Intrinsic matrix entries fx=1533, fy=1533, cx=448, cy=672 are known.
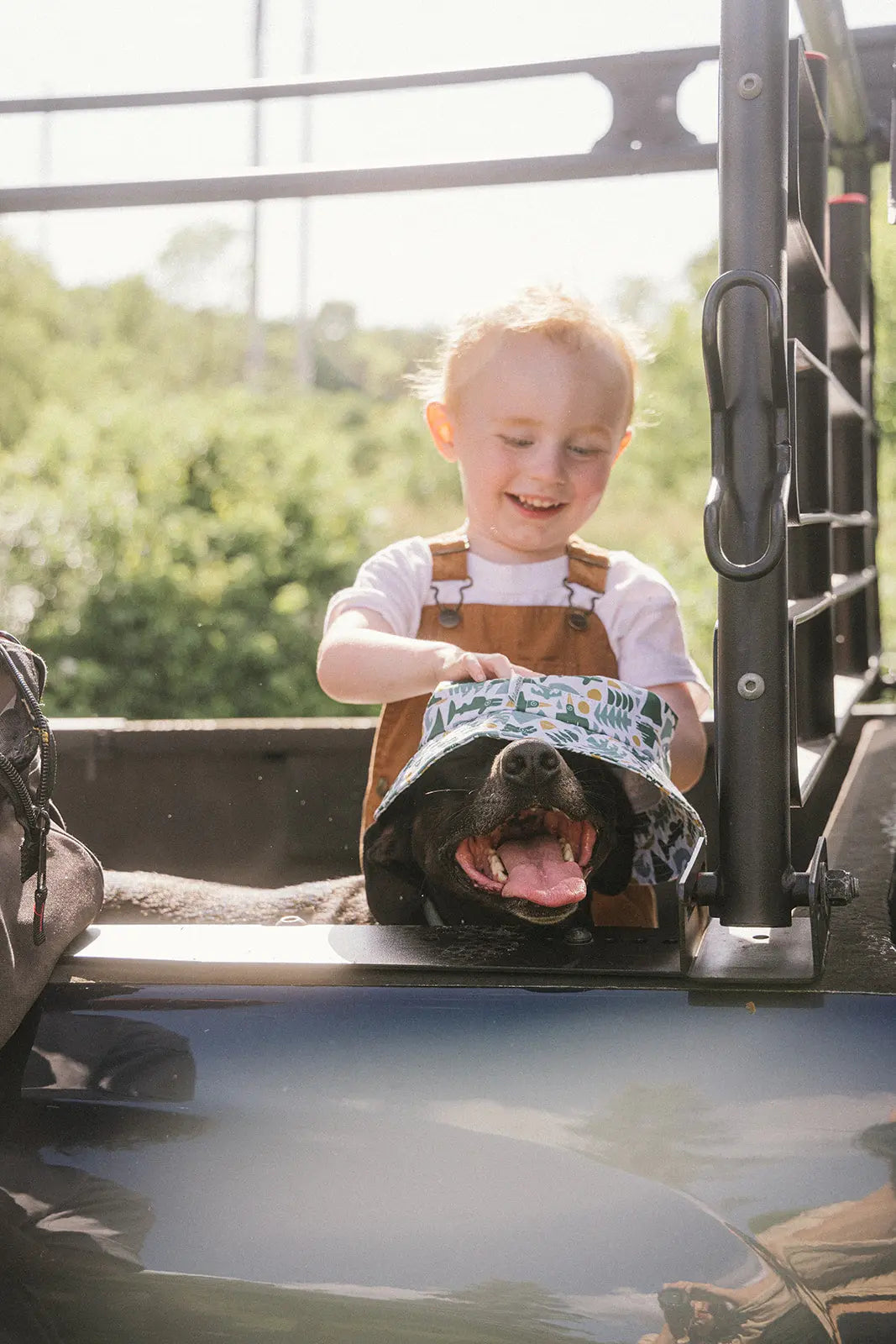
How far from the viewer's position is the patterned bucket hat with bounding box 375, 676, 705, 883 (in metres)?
1.51

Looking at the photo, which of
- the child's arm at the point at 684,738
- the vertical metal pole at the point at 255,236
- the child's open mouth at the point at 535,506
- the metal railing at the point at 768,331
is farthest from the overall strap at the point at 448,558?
the vertical metal pole at the point at 255,236

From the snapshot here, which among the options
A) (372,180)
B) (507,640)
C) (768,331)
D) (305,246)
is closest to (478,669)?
(768,331)

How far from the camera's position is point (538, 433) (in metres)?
2.20

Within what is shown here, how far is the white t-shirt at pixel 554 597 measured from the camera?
2.17 metres

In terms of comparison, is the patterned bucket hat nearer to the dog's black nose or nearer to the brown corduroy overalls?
the dog's black nose

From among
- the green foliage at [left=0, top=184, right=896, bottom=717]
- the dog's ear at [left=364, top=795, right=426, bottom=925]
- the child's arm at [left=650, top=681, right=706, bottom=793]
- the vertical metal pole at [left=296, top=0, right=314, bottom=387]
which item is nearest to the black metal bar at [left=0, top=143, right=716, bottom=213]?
the child's arm at [left=650, top=681, right=706, bottom=793]

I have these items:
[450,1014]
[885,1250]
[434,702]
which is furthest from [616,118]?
[885,1250]

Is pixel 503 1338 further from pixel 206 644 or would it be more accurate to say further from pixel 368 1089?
pixel 206 644

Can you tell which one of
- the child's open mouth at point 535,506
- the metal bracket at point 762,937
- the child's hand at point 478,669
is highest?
Result: the child's open mouth at point 535,506

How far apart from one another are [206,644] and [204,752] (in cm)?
697

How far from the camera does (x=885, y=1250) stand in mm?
1035

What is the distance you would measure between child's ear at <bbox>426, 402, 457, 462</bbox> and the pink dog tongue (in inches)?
37.9

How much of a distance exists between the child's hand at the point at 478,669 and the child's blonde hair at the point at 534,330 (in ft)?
2.08

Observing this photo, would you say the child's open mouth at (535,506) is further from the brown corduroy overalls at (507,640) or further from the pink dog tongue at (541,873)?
the pink dog tongue at (541,873)
